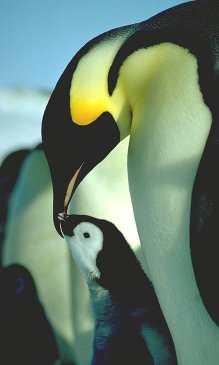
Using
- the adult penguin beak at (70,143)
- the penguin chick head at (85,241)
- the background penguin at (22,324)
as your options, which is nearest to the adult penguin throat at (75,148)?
the adult penguin beak at (70,143)

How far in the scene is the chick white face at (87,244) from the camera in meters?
0.82

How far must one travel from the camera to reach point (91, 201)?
3.43 ft

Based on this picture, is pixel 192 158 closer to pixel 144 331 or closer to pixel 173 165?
pixel 173 165

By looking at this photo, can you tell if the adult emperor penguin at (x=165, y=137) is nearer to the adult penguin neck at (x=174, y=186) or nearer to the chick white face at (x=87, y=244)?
the adult penguin neck at (x=174, y=186)

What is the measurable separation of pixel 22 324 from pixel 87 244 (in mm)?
377

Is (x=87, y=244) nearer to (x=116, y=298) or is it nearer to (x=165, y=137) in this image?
(x=116, y=298)

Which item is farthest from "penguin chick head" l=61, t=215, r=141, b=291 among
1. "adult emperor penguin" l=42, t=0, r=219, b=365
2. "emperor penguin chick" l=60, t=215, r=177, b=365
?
"adult emperor penguin" l=42, t=0, r=219, b=365

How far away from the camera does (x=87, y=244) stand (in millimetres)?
835

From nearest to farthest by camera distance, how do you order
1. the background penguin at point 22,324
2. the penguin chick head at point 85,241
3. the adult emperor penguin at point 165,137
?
the adult emperor penguin at point 165,137, the penguin chick head at point 85,241, the background penguin at point 22,324

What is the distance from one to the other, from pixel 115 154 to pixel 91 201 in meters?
0.11

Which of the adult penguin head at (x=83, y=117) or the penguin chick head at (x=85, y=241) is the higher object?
the adult penguin head at (x=83, y=117)

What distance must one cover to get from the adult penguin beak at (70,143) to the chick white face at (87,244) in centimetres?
14

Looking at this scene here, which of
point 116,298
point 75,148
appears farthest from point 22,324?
point 75,148

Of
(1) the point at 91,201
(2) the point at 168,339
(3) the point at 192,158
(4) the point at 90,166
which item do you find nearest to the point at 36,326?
(1) the point at 91,201
